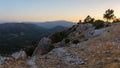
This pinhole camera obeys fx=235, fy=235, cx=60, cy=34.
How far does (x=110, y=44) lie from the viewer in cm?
3772

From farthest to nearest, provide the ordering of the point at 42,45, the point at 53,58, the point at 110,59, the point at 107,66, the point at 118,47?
the point at 42,45 → the point at 118,47 → the point at 53,58 → the point at 110,59 → the point at 107,66

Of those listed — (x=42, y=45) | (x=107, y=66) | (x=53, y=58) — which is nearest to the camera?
(x=107, y=66)

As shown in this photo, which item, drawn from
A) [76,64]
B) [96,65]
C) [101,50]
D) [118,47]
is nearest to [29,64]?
[76,64]

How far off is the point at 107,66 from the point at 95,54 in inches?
251

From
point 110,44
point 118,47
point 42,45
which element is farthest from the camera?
point 42,45

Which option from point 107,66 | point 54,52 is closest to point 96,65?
point 107,66

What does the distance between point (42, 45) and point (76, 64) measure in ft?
72.9

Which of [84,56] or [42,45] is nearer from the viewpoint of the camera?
[84,56]

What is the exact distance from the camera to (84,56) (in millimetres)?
32938

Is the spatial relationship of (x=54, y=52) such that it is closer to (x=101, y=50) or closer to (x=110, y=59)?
(x=101, y=50)

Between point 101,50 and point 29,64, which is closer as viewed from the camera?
point 29,64

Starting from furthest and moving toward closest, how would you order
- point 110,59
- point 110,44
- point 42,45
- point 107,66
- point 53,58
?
point 42,45 < point 110,44 < point 53,58 < point 110,59 < point 107,66

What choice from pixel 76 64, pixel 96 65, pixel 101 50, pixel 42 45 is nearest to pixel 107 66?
pixel 96 65

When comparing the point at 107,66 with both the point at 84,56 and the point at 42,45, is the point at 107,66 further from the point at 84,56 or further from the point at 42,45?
the point at 42,45
